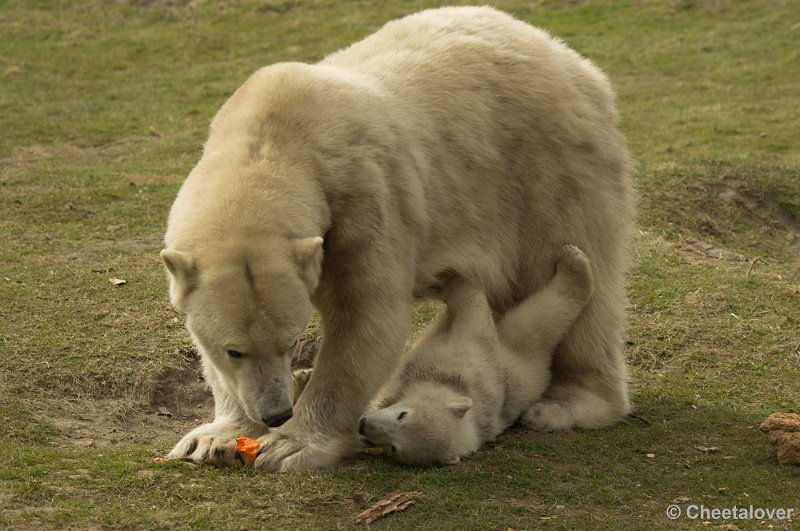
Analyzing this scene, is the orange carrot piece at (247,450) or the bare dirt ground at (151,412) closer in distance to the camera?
→ the orange carrot piece at (247,450)

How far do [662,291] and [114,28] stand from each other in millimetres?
14726

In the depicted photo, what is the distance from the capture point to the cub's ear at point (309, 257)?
167 inches

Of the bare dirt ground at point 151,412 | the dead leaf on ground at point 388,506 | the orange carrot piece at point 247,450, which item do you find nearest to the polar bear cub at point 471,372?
the dead leaf on ground at point 388,506

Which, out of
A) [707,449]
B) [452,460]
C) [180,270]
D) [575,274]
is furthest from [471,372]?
[180,270]

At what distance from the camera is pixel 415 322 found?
6941 millimetres

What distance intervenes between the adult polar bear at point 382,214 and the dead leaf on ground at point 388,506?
0.50 meters

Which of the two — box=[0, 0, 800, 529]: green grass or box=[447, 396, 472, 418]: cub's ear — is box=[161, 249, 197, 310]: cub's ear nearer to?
box=[0, 0, 800, 529]: green grass

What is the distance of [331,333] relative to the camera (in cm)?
488

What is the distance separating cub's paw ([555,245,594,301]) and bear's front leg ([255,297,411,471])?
1121mm

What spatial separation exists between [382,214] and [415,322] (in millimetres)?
2263

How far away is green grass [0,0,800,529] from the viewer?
440 cm

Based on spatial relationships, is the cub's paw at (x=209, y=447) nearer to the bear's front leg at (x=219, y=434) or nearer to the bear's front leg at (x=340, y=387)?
the bear's front leg at (x=219, y=434)

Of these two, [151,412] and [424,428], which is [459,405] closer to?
[424,428]

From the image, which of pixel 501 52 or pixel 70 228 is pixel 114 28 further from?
pixel 501 52
